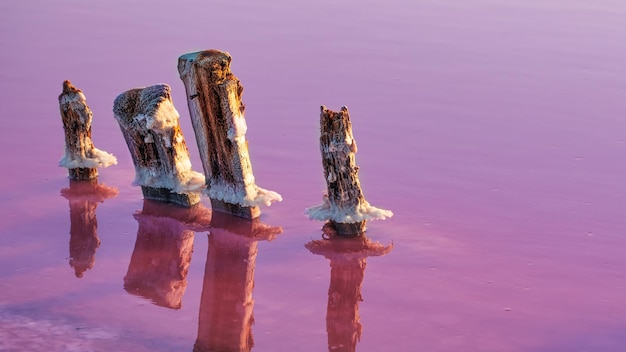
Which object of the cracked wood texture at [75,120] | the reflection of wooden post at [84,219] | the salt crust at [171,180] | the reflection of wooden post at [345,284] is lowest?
the reflection of wooden post at [345,284]

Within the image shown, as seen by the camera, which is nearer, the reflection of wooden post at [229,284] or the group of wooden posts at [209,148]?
the reflection of wooden post at [229,284]

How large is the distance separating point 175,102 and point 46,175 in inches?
140

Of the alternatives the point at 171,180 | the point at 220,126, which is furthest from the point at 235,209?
the point at 220,126

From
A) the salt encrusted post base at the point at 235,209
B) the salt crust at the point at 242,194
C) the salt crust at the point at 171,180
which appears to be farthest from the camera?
the salt crust at the point at 171,180

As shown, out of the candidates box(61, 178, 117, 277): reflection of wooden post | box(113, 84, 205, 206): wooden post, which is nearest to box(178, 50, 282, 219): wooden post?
box(113, 84, 205, 206): wooden post

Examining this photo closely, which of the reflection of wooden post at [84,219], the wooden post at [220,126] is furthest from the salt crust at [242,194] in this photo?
the reflection of wooden post at [84,219]

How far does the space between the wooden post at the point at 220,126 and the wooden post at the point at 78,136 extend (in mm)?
1535

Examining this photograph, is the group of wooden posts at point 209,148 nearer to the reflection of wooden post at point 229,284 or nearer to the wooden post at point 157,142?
the wooden post at point 157,142

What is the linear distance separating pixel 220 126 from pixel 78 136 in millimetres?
1989

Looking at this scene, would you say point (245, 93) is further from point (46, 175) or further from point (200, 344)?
point (200, 344)

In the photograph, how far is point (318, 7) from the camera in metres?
24.4

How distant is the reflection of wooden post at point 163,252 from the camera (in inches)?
425

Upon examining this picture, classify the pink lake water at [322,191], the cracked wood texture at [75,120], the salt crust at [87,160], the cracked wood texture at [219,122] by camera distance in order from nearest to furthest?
1. the pink lake water at [322,191]
2. the cracked wood texture at [219,122]
3. the cracked wood texture at [75,120]
4. the salt crust at [87,160]

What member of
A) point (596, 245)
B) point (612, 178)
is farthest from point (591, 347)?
point (612, 178)
